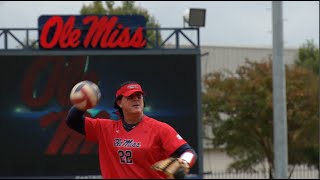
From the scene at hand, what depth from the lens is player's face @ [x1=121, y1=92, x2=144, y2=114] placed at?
16.8 feet

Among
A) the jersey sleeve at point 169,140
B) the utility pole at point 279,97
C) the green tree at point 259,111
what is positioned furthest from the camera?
the green tree at point 259,111

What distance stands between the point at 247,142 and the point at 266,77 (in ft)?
7.20

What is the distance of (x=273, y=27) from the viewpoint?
18.6 metres

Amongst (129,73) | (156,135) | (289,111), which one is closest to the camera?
(156,135)

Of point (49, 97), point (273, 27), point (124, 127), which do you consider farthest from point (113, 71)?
point (124, 127)

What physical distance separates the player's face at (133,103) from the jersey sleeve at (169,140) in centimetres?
21

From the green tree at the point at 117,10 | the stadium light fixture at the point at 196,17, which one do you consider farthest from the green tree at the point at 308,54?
the stadium light fixture at the point at 196,17

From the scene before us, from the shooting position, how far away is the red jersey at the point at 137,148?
5000mm

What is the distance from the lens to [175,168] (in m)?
4.25

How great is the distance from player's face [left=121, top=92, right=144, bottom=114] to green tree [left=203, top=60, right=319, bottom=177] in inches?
762

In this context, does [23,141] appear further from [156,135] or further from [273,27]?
[156,135]

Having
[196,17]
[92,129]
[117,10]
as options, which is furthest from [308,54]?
[92,129]

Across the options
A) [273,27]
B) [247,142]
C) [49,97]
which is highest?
[273,27]

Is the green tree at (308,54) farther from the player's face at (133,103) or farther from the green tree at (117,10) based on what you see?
the player's face at (133,103)
